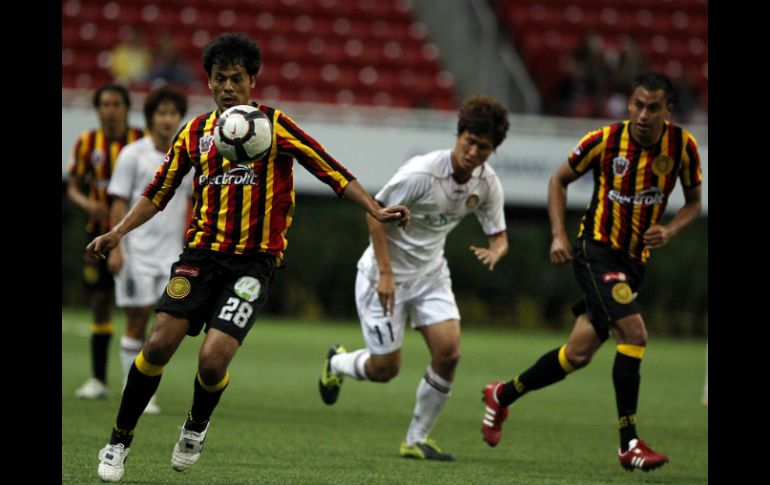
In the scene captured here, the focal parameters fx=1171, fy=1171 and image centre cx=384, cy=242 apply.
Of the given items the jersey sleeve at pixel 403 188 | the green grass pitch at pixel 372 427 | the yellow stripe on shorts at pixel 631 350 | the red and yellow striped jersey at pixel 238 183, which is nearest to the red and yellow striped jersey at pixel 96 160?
the green grass pitch at pixel 372 427

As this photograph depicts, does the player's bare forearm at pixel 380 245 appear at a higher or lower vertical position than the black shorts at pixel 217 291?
lower

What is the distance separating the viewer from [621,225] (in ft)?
21.5

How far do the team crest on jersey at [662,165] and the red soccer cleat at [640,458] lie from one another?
59.8 inches

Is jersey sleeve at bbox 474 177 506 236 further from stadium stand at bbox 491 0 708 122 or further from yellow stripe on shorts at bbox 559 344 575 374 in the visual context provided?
stadium stand at bbox 491 0 708 122

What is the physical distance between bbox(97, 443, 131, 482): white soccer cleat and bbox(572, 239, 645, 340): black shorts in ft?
9.04

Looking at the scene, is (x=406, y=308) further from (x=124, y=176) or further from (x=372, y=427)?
(x=124, y=176)

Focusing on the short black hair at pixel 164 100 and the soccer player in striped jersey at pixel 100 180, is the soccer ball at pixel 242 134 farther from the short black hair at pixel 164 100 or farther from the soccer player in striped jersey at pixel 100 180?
the soccer player in striped jersey at pixel 100 180

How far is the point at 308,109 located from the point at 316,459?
33.3 feet

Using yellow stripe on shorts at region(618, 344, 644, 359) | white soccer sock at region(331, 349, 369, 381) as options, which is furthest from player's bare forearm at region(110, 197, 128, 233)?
yellow stripe on shorts at region(618, 344, 644, 359)

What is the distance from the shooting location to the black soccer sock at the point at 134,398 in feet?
16.9

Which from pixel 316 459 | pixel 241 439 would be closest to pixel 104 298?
pixel 241 439

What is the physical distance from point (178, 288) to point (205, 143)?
0.66 m
